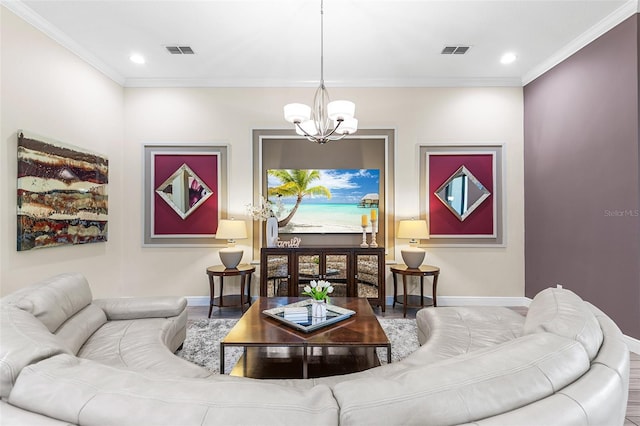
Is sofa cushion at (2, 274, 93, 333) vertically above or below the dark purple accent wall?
below

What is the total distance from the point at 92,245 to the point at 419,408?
13.6 ft

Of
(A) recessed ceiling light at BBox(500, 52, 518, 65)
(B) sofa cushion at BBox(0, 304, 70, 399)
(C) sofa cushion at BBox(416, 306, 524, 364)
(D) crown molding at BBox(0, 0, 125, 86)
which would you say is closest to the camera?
(B) sofa cushion at BBox(0, 304, 70, 399)

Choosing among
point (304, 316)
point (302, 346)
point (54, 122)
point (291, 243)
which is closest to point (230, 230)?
point (291, 243)

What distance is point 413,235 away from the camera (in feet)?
13.4

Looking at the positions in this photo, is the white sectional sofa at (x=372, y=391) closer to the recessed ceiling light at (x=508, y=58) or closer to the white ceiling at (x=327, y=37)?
the white ceiling at (x=327, y=37)

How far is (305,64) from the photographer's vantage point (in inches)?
154

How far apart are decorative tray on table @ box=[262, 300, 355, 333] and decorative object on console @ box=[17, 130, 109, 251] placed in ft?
7.23

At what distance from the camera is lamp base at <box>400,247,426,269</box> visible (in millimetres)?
4043

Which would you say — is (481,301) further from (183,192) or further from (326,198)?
(183,192)

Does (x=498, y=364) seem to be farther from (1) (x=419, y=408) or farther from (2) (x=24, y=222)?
(2) (x=24, y=222)

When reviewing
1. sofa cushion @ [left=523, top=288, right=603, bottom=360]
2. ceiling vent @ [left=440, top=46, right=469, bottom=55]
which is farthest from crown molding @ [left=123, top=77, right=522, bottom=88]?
sofa cushion @ [left=523, top=288, right=603, bottom=360]

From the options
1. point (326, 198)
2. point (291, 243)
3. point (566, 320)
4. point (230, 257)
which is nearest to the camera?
point (566, 320)

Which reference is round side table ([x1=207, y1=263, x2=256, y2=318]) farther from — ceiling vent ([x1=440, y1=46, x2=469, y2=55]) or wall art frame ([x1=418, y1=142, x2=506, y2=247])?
ceiling vent ([x1=440, y1=46, x2=469, y2=55])

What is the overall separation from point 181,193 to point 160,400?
3951 millimetres
